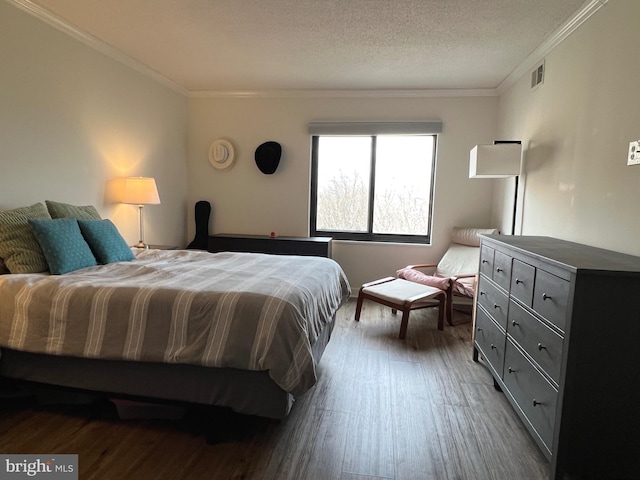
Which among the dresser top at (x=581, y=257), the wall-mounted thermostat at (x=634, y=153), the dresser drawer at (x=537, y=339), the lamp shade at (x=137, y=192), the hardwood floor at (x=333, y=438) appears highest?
the wall-mounted thermostat at (x=634, y=153)

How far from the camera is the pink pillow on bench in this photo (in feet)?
11.5

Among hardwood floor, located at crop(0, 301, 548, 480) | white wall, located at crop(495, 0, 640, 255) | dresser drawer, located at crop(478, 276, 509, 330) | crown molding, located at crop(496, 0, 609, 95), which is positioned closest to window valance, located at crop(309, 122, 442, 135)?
crown molding, located at crop(496, 0, 609, 95)

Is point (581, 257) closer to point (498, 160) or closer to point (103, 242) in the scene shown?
point (498, 160)

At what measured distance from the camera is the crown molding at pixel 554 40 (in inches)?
88.4

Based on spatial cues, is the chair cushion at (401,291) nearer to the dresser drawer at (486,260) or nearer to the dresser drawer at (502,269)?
the dresser drawer at (486,260)

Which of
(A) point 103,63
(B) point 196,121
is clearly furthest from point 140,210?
(B) point 196,121

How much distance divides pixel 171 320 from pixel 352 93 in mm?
3471

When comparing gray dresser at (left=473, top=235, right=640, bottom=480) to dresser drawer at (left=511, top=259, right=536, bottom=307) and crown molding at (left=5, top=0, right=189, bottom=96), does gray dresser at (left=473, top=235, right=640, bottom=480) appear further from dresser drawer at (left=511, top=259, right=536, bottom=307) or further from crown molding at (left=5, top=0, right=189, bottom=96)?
crown molding at (left=5, top=0, right=189, bottom=96)

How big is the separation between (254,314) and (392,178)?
3.19 m

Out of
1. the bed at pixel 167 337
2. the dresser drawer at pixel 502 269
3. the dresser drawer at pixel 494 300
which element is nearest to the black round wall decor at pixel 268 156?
the bed at pixel 167 337

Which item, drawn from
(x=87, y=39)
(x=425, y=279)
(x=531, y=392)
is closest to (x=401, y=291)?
(x=425, y=279)

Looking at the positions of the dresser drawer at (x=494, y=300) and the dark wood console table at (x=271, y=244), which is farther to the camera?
the dark wood console table at (x=271, y=244)

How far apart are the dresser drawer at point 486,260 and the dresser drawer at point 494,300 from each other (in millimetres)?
57

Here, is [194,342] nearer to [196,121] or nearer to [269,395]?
[269,395]
